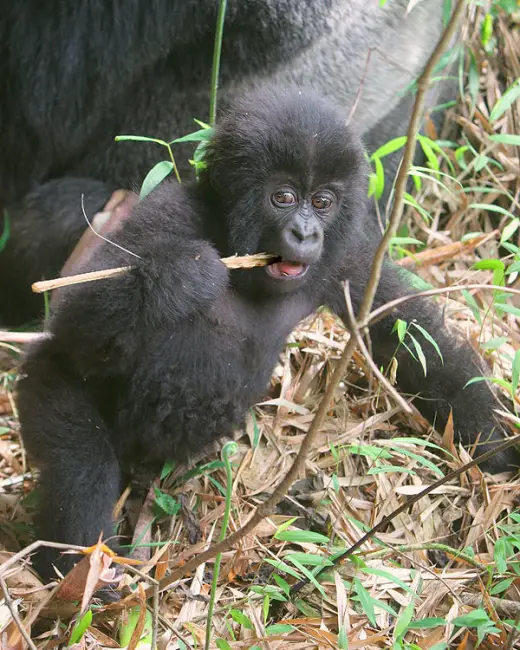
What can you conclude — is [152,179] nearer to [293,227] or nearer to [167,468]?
[293,227]

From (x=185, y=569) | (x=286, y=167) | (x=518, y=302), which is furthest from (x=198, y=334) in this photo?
(x=518, y=302)

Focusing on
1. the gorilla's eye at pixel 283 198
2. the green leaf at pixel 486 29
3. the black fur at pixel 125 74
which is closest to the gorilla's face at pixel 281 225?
the gorilla's eye at pixel 283 198

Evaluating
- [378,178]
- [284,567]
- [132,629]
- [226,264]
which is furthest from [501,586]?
[378,178]

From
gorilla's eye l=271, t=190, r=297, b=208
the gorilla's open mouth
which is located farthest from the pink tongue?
gorilla's eye l=271, t=190, r=297, b=208

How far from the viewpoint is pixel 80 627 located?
1484mm

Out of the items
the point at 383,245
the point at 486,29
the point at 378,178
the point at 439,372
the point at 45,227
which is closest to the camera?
the point at 383,245

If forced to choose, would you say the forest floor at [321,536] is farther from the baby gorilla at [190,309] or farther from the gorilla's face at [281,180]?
the gorilla's face at [281,180]

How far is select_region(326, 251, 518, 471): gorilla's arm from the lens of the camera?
2.15m

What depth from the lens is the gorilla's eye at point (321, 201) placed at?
1.75 meters

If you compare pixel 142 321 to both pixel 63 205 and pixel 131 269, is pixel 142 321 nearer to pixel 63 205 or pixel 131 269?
pixel 131 269

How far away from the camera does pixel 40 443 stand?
5.79ft

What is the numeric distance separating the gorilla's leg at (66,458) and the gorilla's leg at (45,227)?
0.76 metres

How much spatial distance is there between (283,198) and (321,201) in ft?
0.29

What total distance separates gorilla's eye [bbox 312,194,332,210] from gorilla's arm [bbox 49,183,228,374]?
0.77ft
